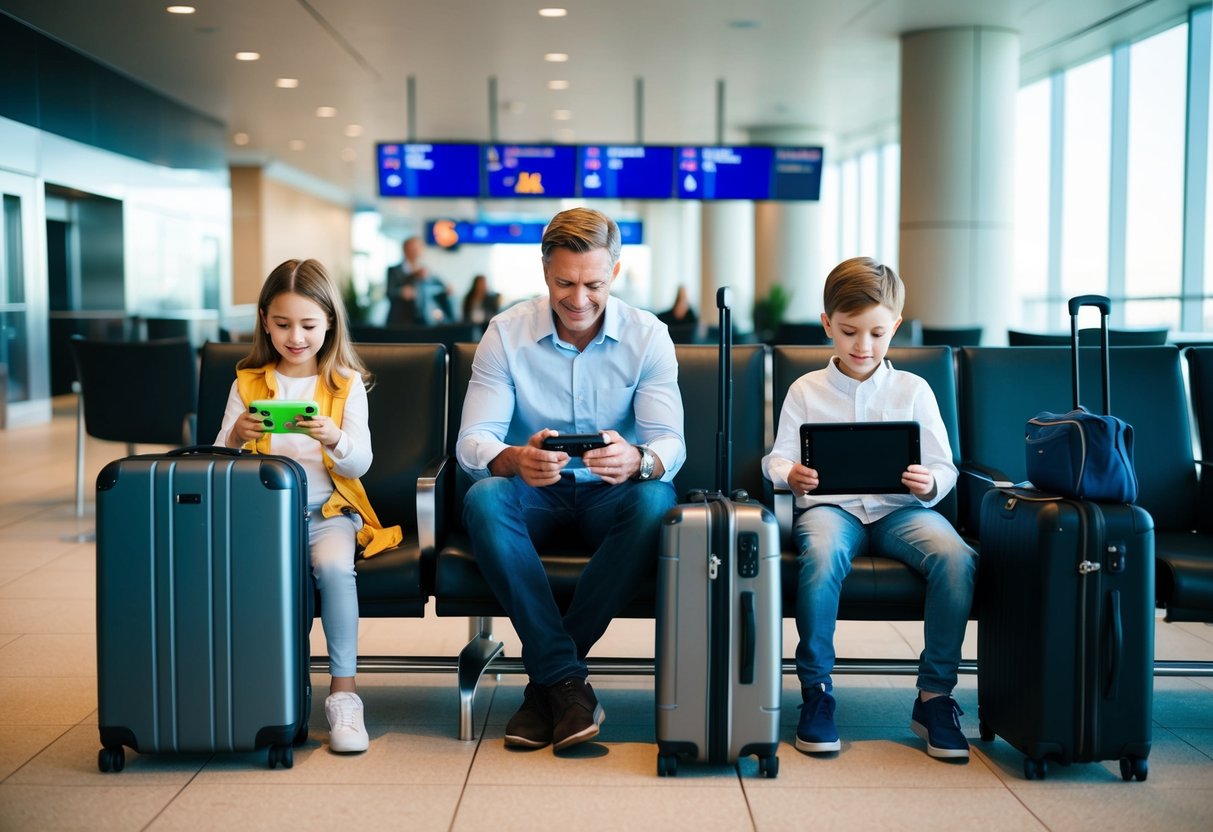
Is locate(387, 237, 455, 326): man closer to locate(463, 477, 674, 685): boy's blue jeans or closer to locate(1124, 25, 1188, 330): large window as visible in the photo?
locate(1124, 25, 1188, 330): large window

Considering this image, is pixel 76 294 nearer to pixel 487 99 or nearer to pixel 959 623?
pixel 487 99

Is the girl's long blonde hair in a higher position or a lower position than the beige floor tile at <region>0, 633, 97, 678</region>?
higher

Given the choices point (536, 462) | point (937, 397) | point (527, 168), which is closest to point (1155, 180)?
point (527, 168)

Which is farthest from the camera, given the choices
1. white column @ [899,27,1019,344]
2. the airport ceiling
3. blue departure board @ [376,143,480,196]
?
blue departure board @ [376,143,480,196]

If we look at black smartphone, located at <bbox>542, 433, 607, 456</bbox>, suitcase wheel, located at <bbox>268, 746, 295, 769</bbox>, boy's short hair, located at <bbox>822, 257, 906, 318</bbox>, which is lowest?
suitcase wheel, located at <bbox>268, 746, 295, 769</bbox>

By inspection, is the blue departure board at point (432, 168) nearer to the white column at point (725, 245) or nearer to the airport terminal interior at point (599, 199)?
the airport terminal interior at point (599, 199)

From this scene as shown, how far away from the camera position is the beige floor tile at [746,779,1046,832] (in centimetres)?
213

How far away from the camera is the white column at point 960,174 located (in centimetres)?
788

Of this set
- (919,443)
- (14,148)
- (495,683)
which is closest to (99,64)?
(14,148)

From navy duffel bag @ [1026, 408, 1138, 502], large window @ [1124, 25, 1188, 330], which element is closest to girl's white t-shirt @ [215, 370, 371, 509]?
navy duffel bag @ [1026, 408, 1138, 502]

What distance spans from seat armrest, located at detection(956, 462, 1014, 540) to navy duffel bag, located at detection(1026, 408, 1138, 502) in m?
0.37

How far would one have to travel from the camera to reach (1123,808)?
7.27ft

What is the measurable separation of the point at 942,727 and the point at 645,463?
863 mm

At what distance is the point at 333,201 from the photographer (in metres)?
23.4
